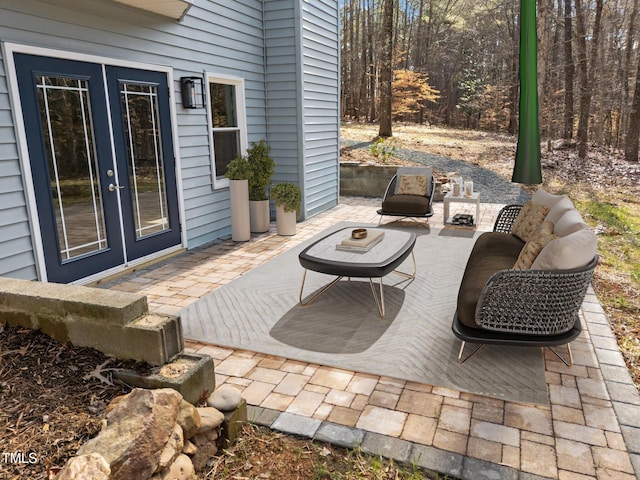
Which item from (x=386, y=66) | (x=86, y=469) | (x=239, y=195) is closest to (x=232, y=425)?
(x=86, y=469)

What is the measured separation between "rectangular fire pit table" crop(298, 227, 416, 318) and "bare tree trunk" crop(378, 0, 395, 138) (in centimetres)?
1122

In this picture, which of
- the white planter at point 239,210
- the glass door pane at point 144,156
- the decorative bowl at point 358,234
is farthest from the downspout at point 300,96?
the decorative bowl at point 358,234

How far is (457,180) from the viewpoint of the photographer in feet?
24.5

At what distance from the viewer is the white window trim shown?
20.9 ft

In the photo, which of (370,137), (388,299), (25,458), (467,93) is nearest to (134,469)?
(25,458)

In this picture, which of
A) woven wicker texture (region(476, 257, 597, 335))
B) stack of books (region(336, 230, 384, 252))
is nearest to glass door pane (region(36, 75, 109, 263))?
stack of books (region(336, 230, 384, 252))

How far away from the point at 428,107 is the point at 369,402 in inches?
965

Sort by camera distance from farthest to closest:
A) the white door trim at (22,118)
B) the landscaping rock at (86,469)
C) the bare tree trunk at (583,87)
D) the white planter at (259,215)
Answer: the bare tree trunk at (583,87) → the white planter at (259,215) → the white door trim at (22,118) → the landscaping rock at (86,469)

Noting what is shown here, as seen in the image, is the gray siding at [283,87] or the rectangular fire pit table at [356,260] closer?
the rectangular fire pit table at [356,260]

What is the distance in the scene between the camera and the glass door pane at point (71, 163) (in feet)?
13.8

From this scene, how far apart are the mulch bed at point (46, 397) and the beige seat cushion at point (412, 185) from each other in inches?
231

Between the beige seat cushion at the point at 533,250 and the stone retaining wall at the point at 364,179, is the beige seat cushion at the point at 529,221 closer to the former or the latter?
the beige seat cushion at the point at 533,250

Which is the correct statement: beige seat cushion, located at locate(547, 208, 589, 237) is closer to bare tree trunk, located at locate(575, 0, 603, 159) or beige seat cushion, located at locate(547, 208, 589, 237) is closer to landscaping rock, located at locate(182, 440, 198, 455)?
landscaping rock, located at locate(182, 440, 198, 455)

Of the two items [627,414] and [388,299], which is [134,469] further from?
[388,299]
